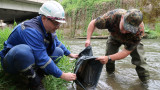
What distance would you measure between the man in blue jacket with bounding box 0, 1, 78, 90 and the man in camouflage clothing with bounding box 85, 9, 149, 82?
729mm

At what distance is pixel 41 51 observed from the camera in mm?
1463

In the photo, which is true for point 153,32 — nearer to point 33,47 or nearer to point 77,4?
point 77,4

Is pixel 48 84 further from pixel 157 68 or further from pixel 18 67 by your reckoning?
pixel 157 68

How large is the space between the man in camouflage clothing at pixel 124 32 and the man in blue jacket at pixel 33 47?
2.39 feet

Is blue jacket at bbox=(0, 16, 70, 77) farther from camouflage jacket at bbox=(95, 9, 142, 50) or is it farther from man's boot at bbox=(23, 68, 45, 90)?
camouflage jacket at bbox=(95, 9, 142, 50)

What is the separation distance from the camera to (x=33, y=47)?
4.75ft

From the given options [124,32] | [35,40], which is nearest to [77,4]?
[124,32]

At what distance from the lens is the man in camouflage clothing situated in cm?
173

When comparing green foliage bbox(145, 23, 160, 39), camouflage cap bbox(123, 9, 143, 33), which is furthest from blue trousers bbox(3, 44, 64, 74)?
green foliage bbox(145, 23, 160, 39)

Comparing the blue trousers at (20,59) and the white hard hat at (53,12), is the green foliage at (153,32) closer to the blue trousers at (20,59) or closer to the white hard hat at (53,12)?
the white hard hat at (53,12)

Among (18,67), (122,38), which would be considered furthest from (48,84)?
(122,38)

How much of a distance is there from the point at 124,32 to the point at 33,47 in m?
1.27

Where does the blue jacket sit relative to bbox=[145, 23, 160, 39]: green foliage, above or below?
above

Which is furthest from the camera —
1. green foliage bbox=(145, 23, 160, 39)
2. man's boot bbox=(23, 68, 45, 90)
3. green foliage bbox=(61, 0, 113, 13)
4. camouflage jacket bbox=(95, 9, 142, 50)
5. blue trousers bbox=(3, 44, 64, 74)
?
green foliage bbox=(61, 0, 113, 13)
